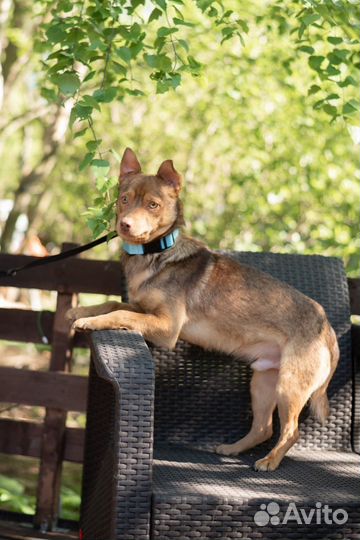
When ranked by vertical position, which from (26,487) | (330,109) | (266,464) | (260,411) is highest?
(330,109)

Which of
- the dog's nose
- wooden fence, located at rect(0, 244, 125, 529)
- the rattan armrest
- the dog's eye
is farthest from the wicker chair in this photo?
wooden fence, located at rect(0, 244, 125, 529)

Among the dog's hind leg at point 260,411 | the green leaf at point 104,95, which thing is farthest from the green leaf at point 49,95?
the dog's hind leg at point 260,411

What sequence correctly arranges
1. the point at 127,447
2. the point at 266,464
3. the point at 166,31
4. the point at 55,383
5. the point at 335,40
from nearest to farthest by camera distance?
the point at 127,447, the point at 266,464, the point at 166,31, the point at 335,40, the point at 55,383

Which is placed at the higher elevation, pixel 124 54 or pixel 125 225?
pixel 124 54

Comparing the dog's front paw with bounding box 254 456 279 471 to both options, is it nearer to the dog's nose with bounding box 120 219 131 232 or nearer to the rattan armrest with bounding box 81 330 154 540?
the rattan armrest with bounding box 81 330 154 540

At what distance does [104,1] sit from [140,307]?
1463 mm

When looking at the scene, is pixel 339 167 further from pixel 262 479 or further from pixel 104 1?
pixel 262 479

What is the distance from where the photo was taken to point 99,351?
114 inches

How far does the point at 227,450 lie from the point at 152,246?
38.8 inches

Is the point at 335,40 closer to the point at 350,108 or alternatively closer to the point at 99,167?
the point at 350,108

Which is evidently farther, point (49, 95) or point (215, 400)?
point (49, 95)

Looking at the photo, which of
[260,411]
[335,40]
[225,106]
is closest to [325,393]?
[260,411]

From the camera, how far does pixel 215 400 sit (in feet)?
12.4

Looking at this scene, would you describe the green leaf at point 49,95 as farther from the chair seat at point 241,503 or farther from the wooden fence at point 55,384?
the chair seat at point 241,503
